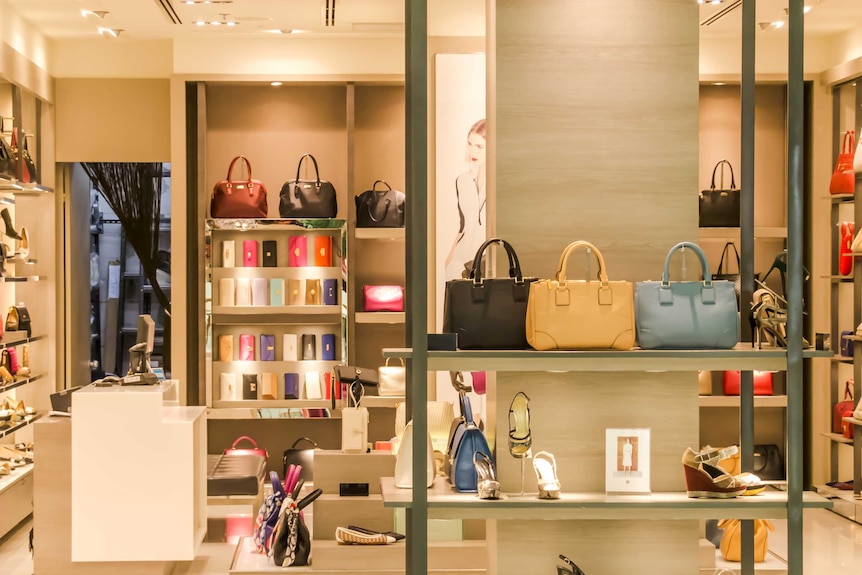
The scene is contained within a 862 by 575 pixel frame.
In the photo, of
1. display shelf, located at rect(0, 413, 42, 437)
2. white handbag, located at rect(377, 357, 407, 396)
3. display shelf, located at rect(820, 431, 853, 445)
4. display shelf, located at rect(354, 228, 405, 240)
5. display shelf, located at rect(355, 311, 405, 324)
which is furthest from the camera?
display shelf, located at rect(355, 311, 405, 324)

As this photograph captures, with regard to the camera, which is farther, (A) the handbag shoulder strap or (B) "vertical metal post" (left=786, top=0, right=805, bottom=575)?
(A) the handbag shoulder strap

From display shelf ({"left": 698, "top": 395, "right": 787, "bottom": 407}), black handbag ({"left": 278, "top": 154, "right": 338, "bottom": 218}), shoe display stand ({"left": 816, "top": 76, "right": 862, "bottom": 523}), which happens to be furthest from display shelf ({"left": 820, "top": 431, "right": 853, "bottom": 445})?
black handbag ({"left": 278, "top": 154, "right": 338, "bottom": 218})

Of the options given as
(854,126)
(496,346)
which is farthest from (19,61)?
(854,126)

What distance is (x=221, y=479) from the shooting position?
5.54m

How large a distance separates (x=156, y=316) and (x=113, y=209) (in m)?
1.02

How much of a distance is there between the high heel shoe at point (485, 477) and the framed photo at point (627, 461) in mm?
363

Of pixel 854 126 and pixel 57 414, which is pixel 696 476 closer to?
pixel 57 414

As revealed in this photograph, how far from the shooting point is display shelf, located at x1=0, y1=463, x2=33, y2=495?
560 cm

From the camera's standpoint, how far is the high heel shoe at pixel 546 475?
281 cm

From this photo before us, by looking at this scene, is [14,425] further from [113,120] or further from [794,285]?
[794,285]

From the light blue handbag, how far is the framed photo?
1.15 feet

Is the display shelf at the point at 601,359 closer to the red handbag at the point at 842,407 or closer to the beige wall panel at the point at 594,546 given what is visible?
the beige wall panel at the point at 594,546

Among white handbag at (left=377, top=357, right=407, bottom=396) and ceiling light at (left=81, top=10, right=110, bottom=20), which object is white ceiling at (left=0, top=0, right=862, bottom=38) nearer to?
ceiling light at (left=81, top=10, right=110, bottom=20)

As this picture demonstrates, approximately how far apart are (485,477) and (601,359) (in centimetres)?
51
